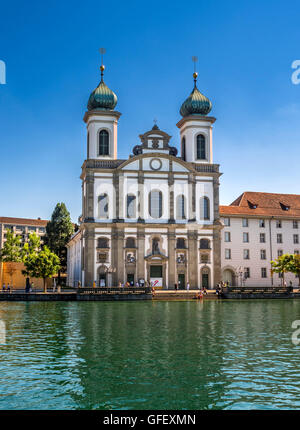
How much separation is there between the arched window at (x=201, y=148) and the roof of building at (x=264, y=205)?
8332mm

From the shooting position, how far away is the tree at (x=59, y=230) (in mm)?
100625

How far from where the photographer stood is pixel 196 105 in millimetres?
76438

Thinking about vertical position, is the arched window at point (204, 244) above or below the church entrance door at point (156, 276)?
above

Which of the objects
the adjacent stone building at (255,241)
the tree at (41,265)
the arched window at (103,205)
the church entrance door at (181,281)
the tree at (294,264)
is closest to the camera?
the tree at (41,265)

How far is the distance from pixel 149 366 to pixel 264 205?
65.6m

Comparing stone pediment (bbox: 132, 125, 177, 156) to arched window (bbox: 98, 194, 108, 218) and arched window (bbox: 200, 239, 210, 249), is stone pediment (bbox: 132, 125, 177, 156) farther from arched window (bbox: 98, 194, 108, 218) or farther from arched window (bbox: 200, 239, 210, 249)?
arched window (bbox: 200, 239, 210, 249)

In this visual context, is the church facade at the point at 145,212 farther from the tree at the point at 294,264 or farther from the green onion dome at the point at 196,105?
the tree at the point at 294,264

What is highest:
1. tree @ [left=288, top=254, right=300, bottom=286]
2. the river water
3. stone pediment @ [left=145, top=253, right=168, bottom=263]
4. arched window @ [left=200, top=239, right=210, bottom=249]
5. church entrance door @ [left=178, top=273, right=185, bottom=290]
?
arched window @ [left=200, top=239, right=210, bottom=249]

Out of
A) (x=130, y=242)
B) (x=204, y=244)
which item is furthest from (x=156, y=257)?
(x=204, y=244)

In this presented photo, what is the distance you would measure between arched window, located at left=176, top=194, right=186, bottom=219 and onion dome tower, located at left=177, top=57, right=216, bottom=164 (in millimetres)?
6389

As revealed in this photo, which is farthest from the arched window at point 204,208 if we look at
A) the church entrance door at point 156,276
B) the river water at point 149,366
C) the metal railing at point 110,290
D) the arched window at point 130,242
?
the river water at point 149,366

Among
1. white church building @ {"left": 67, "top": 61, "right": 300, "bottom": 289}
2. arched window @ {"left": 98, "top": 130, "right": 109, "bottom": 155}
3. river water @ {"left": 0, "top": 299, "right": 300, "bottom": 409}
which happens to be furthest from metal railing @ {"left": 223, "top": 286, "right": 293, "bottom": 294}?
river water @ {"left": 0, "top": 299, "right": 300, "bottom": 409}

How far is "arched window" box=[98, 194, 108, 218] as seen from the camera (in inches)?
2761

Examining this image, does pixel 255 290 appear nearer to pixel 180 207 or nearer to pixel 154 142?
pixel 180 207
